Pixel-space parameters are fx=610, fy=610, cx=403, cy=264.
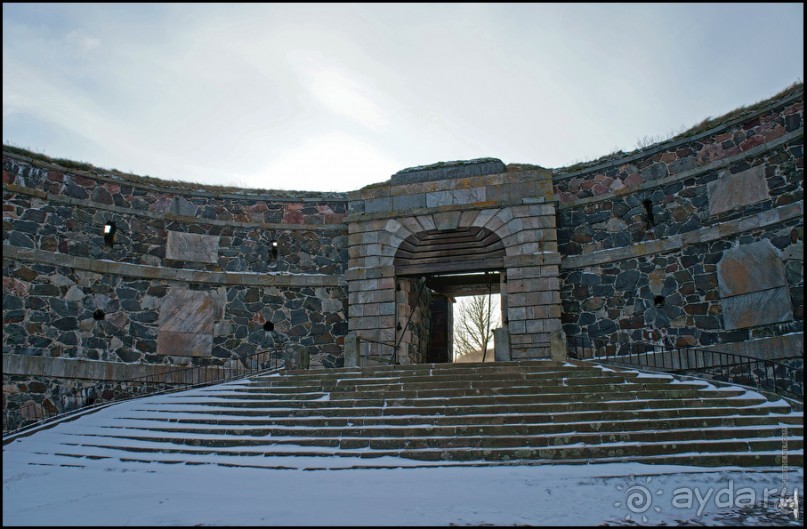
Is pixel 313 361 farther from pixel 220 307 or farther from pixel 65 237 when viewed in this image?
pixel 65 237

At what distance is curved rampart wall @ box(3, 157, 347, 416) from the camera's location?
13094mm

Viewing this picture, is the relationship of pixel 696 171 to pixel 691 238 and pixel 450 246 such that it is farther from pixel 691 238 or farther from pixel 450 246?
pixel 450 246

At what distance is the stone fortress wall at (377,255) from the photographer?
1204 cm

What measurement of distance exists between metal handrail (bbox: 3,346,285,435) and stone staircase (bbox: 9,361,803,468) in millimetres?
2334

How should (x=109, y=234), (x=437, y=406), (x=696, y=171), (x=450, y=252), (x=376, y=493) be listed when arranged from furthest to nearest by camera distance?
(x=450, y=252), (x=109, y=234), (x=696, y=171), (x=437, y=406), (x=376, y=493)

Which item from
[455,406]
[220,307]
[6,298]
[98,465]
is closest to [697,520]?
[455,406]

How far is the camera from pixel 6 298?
41.9ft

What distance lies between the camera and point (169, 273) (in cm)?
1496

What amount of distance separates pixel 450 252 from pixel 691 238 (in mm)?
5457

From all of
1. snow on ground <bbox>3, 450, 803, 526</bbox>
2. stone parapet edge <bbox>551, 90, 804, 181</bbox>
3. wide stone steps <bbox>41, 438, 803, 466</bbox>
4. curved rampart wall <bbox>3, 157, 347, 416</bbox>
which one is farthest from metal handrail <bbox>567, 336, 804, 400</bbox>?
curved rampart wall <bbox>3, 157, 347, 416</bbox>

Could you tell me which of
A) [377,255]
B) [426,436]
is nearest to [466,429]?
[426,436]

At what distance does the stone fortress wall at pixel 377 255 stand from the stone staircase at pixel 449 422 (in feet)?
10.3

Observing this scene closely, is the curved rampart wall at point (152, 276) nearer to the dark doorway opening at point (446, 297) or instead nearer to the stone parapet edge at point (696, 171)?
the dark doorway opening at point (446, 297)

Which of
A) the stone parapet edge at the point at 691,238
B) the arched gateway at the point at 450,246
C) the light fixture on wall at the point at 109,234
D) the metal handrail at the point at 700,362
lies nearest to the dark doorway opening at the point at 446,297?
the arched gateway at the point at 450,246
